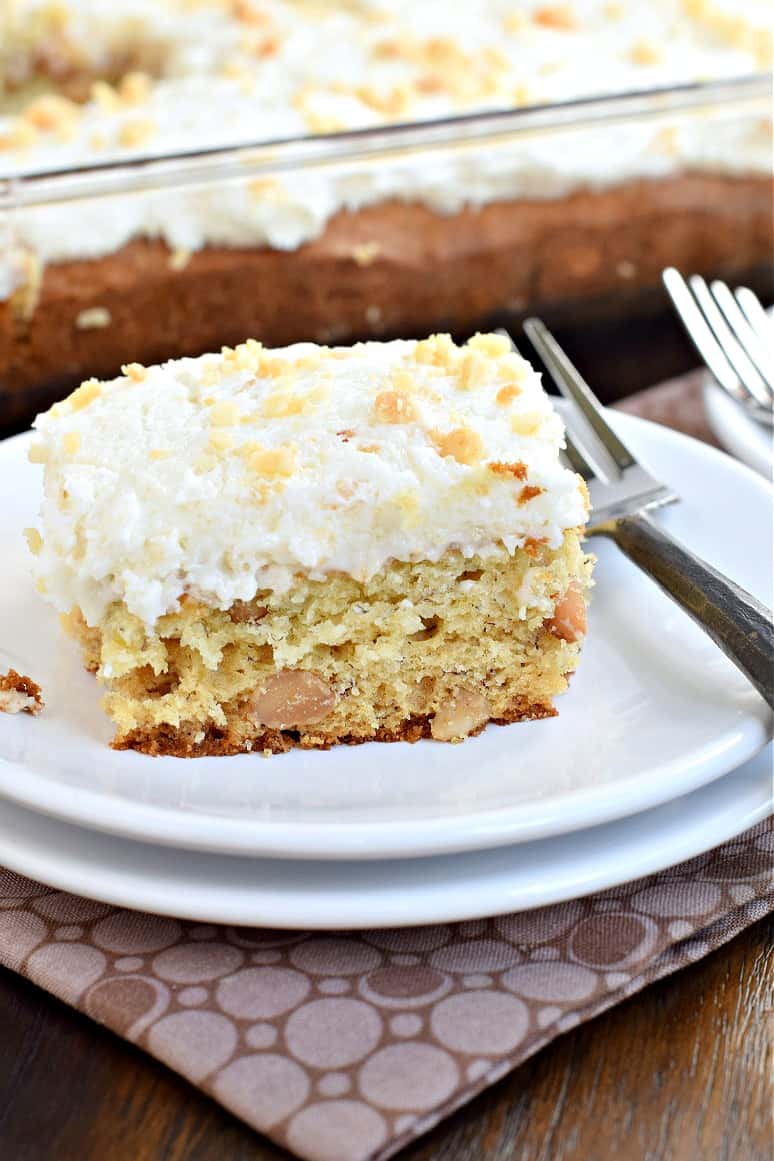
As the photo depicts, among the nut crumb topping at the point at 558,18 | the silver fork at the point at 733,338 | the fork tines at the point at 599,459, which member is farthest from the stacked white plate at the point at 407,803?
the nut crumb topping at the point at 558,18

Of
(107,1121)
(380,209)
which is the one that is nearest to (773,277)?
(380,209)

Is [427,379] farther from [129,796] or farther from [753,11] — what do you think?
[753,11]

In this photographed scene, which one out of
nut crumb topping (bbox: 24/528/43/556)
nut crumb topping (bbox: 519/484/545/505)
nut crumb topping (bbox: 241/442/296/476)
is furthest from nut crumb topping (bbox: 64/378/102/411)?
nut crumb topping (bbox: 519/484/545/505)

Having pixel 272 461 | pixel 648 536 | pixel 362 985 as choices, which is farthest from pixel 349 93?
pixel 362 985

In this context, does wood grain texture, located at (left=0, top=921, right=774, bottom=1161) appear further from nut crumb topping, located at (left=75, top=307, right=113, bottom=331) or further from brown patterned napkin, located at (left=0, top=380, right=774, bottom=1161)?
nut crumb topping, located at (left=75, top=307, right=113, bottom=331)

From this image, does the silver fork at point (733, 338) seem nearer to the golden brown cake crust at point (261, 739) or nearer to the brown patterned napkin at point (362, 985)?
the golden brown cake crust at point (261, 739)
